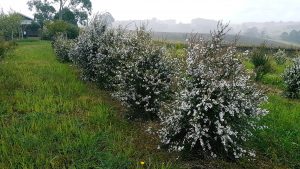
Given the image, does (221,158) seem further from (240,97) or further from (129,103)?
(129,103)

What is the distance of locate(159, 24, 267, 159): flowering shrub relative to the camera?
569 cm

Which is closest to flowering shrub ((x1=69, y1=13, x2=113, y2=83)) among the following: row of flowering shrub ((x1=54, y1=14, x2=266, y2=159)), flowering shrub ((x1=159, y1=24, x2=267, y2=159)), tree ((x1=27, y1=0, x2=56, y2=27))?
row of flowering shrub ((x1=54, y1=14, x2=266, y2=159))

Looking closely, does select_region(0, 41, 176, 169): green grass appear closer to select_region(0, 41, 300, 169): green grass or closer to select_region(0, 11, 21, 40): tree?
select_region(0, 41, 300, 169): green grass

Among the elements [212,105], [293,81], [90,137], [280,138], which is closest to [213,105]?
[212,105]

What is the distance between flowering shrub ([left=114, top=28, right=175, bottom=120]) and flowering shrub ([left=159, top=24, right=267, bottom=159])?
1.63m

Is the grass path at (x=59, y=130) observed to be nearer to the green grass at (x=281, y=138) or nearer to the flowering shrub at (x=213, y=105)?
the flowering shrub at (x=213, y=105)

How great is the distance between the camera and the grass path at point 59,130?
5777mm

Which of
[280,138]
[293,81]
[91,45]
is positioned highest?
[91,45]

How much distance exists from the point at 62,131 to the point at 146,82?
2.28m

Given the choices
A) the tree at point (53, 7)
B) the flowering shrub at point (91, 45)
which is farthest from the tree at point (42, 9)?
the flowering shrub at point (91, 45)

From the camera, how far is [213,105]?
18.9ft

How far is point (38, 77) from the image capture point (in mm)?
13703

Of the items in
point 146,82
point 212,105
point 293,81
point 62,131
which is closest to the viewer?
point 212,105

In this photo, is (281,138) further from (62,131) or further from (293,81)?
(293,81)
